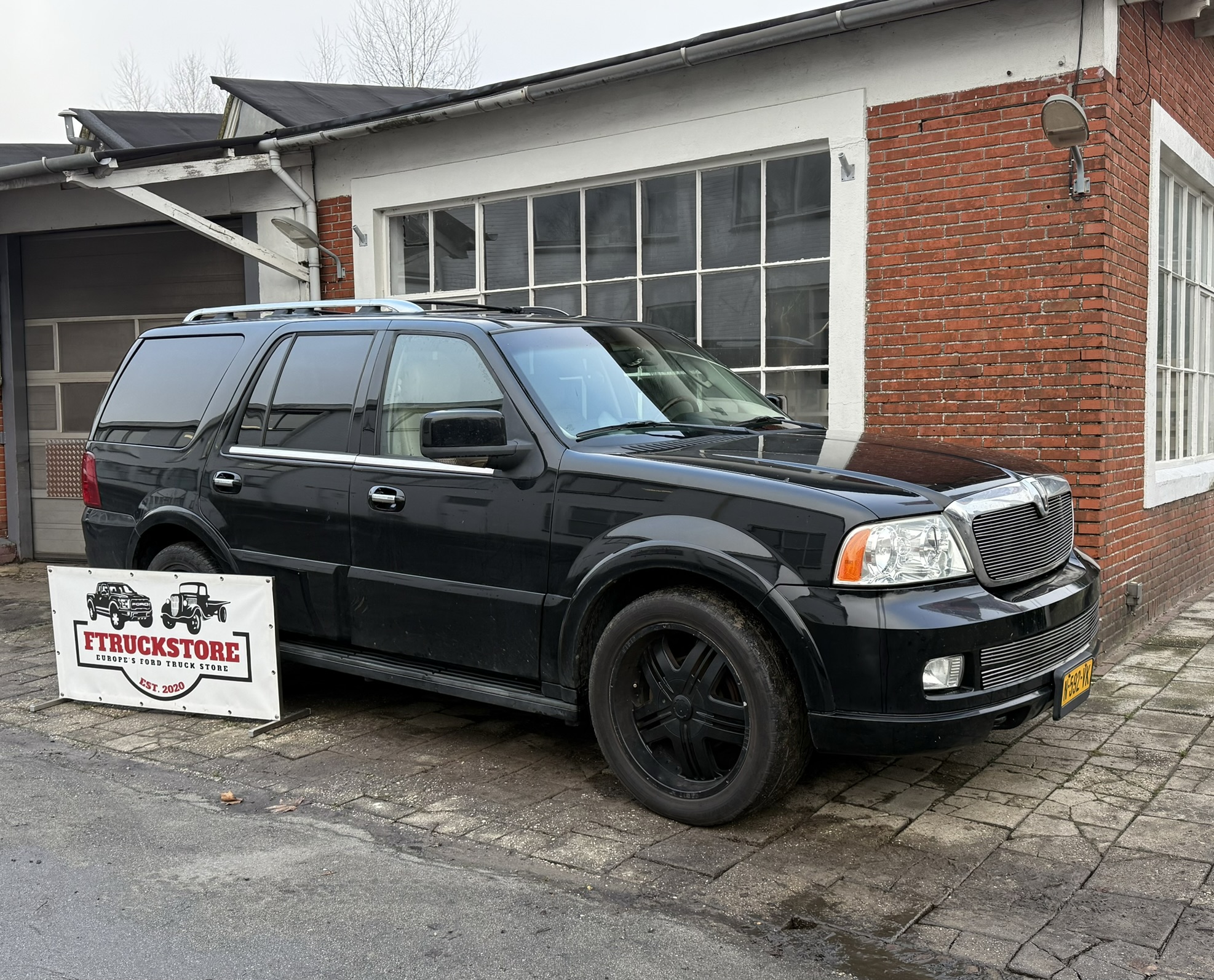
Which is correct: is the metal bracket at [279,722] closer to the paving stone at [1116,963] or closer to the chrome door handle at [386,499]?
the chrome door handle at [386,499]

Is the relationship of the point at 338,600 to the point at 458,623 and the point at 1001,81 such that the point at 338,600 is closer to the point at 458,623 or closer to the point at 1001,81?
the point at 458,623

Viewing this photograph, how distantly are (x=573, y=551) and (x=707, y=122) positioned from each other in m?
4.49

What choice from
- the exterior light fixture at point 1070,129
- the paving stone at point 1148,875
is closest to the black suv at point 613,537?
the paving stone at point 1148,875

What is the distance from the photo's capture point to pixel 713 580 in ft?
13.2

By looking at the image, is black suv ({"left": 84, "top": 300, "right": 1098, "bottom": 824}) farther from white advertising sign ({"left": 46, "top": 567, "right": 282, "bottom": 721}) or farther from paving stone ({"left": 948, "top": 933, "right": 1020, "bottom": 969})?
paving stone ({"left": 948, "top": 933, "right": 1020, "bottom": 969})

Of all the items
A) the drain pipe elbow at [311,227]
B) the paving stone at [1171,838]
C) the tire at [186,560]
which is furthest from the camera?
the drain pipe elbow at [311,227]

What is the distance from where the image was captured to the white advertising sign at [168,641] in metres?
5.44

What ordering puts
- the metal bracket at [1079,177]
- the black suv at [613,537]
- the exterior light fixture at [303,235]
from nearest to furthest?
the black suv at [613,537], the metal bracket at [1079,177], the exterior light fixture at [303,235]

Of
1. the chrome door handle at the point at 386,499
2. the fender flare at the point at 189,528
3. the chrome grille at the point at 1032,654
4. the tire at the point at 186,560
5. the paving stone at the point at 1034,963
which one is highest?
the chrome door handle at the point at 386,499

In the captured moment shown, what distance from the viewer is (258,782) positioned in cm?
473

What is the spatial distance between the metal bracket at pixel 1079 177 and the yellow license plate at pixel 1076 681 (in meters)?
3.26

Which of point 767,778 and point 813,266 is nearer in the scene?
point 767,778

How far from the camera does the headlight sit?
3.75 metres

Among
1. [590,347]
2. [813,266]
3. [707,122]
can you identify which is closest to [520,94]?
[707,122]
